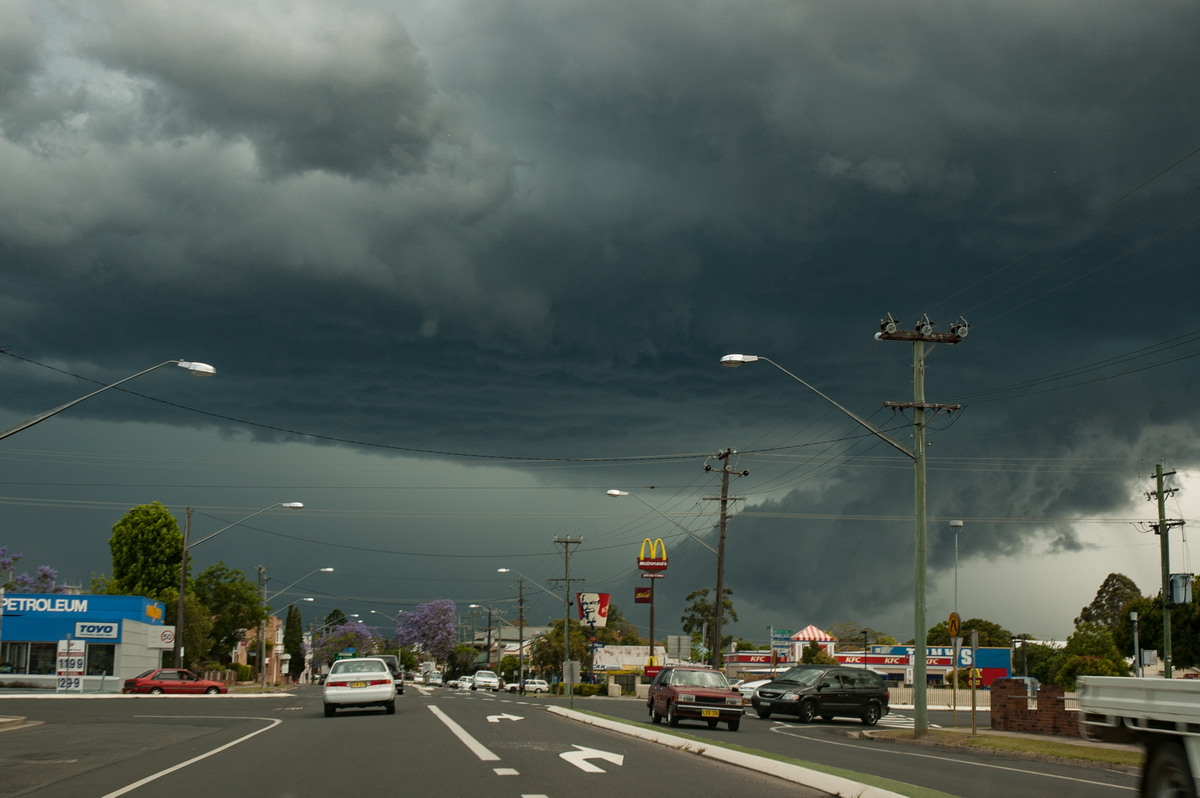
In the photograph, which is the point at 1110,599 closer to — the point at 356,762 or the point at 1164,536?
the point at 1164,536

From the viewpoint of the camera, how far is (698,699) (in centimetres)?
2791

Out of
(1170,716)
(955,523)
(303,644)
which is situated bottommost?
(303,644)

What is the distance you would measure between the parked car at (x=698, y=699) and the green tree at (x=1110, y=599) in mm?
94189

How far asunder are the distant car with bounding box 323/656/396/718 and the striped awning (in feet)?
250

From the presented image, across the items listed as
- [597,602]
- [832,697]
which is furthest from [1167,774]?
[597,602]

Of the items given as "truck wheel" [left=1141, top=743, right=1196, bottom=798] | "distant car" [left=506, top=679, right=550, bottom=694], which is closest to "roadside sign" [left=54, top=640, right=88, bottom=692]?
"distant car" [left=506, top=679, right=550, bottom=694]

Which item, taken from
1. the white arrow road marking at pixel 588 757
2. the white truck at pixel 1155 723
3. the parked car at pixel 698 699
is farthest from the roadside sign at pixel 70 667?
the white truck at pixel 1155 723

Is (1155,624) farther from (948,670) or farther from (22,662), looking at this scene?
(22,662)

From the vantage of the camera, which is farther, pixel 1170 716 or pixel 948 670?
pixel 948 670

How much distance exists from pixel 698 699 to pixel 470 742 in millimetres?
10351

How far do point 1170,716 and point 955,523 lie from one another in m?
33.8

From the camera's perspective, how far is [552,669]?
101062 mm

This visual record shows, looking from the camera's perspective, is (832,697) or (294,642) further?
(294,642)

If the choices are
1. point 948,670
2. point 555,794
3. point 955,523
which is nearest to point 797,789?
point 555,794
